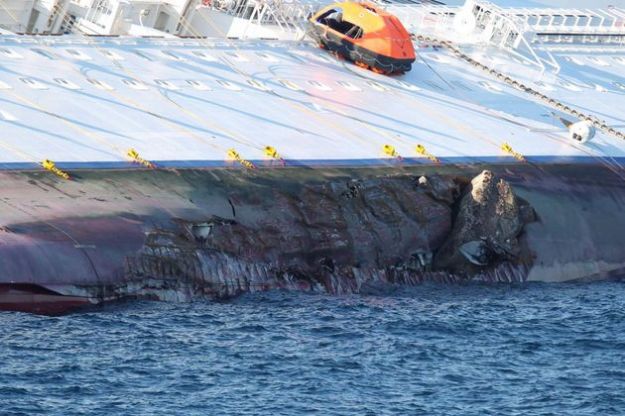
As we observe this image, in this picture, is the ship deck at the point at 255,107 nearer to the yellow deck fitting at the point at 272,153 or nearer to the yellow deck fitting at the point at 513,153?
the yellow deck fitting at the point at 272,153

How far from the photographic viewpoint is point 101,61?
89625 millimetres

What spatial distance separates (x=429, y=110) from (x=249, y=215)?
70.8ft

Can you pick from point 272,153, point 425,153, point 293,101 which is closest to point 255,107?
point 293,101

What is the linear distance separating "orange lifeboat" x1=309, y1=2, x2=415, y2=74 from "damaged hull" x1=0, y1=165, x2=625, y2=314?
536 inches

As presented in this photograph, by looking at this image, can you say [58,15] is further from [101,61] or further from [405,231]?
[405,231]

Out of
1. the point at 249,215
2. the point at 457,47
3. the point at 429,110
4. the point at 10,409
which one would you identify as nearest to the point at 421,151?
the point at 429,110

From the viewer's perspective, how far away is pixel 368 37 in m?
97.4

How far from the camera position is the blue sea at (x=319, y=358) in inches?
2356

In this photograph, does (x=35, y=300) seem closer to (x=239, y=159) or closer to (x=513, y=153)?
(x=239, y=159)

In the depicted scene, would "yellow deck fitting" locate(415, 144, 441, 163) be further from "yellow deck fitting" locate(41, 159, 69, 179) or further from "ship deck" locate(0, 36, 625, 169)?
"yellow deck fitting" locate(41, 159, 69, 179)

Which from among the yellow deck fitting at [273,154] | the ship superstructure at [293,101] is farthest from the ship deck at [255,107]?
the yellow deck fitting at [273,154]

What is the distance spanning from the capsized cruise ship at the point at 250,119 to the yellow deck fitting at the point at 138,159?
95 millimetres

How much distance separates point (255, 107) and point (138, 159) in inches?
473

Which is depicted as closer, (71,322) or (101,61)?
(71,322)
